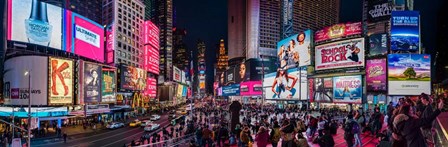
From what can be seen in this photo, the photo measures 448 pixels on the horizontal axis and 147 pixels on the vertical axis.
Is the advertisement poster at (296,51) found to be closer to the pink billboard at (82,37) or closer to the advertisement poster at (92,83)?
the advertisement poster at (92,83)

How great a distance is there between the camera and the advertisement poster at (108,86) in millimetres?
52919

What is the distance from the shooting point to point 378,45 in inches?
2238

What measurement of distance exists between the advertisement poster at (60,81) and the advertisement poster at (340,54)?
124ft

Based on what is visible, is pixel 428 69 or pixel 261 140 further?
pixel 428 69

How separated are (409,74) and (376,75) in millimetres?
4123

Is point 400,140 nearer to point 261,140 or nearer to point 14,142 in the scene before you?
point 261,140

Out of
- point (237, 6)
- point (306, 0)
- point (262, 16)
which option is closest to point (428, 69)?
point (262, 16)

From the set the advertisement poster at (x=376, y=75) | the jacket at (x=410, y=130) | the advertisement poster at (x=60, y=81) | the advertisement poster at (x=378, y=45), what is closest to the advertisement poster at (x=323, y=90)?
the advertisement poster at (x=376, y=75)

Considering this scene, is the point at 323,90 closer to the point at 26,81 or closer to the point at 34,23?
the point at 26,81

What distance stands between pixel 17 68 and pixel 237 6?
493ft

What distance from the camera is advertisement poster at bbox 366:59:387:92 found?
47875 millimetres

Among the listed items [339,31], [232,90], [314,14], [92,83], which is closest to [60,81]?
[92,83]

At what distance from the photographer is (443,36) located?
343 feet

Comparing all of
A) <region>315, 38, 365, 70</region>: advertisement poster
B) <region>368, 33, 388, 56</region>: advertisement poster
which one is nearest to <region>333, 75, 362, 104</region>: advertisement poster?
<region>315, 38, 365, 70</region>: advertisement poster
